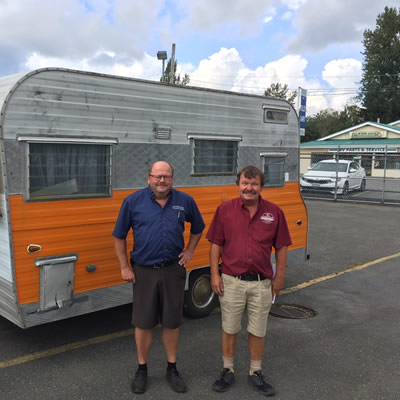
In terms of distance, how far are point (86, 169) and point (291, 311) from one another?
314 cm

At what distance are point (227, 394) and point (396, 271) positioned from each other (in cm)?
501

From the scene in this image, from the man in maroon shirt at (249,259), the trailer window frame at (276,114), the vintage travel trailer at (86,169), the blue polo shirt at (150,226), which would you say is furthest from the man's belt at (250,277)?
the trailer window frame at (276,114)

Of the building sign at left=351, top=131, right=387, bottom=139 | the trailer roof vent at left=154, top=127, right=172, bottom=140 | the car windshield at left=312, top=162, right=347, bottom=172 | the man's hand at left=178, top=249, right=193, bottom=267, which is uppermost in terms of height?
the building sign at left=351, top=131, right=387, bottom=139

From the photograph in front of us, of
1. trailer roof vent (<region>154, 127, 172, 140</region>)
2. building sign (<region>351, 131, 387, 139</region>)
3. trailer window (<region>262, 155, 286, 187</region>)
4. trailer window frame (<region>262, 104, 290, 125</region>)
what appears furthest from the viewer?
building sign (<region>351, 131, 387, 139</region>)

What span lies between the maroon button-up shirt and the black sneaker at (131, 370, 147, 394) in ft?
3.59

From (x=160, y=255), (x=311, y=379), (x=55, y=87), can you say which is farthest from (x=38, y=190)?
(x=311, y=379)

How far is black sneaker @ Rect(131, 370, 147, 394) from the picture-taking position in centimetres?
341

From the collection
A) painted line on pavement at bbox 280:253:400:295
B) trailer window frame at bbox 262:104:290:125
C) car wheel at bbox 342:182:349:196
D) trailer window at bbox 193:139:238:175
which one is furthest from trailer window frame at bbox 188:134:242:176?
car wheel at bbox 342:182:349:196

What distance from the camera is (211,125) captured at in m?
4.91

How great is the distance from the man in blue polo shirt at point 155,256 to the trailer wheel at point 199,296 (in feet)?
4.65

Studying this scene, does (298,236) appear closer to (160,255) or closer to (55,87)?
(160,255)

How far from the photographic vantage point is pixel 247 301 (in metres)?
3.46

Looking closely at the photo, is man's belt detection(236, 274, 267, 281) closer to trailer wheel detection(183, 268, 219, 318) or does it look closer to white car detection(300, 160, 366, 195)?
trailer wheel detection(183, 268, 219, 318)

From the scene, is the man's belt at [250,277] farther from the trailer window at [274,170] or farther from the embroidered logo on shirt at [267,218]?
the trailer window at [274,170]
